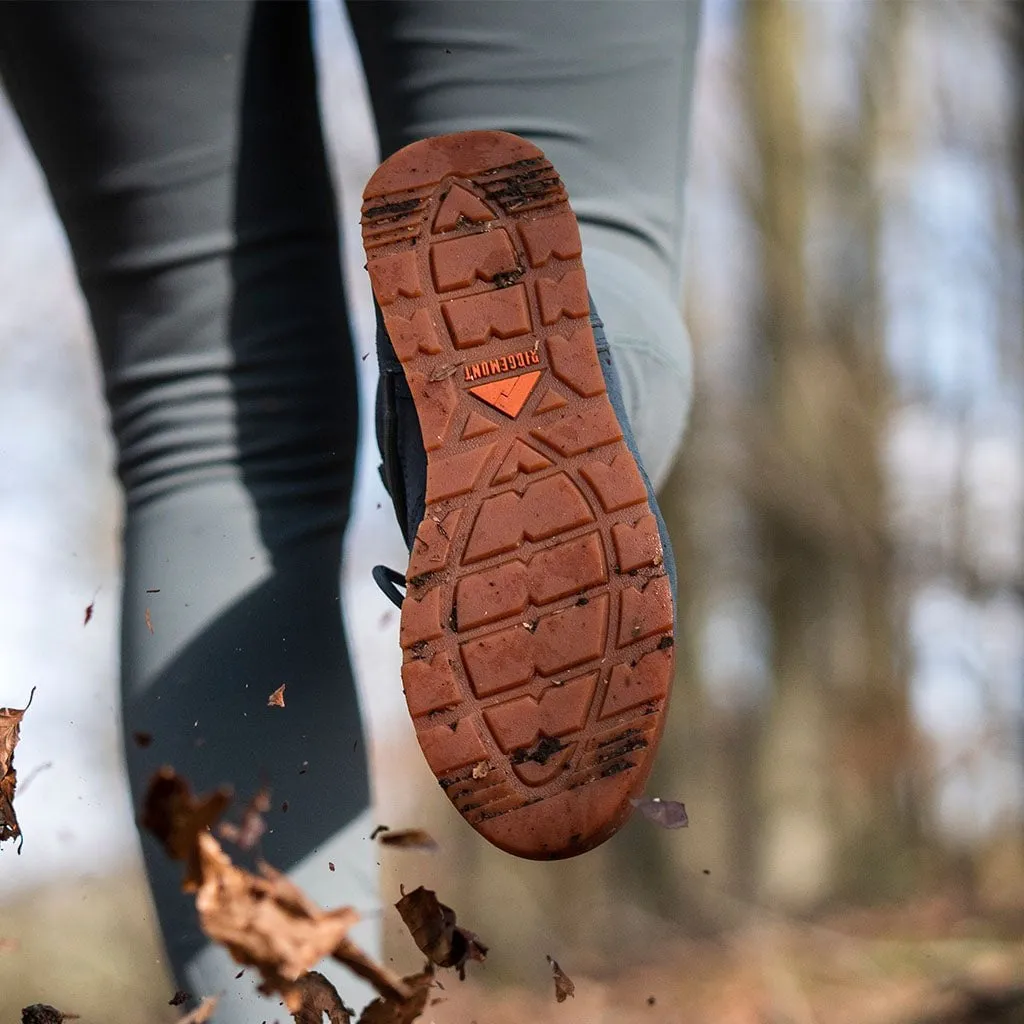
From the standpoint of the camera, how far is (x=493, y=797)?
0.73 meters

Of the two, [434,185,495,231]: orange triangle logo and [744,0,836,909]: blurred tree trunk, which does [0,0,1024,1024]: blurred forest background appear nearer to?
[744,0,836,909]: blurred tree trunk

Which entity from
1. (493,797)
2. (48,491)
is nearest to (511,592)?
(493,797)

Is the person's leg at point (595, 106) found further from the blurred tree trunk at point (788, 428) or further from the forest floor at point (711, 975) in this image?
the blurred tree trunk at point (788, 428)

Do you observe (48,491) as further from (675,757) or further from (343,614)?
(343,614)

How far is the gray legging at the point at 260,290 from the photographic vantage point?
2.75 feet

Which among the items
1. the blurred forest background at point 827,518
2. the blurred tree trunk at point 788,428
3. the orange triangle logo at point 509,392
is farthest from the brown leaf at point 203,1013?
the blurred tree trunk at point 788,428

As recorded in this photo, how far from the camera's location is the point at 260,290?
91 cm

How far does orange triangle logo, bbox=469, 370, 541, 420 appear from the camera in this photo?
2.56 ft

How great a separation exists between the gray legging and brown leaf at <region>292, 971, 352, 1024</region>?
0.7 inches

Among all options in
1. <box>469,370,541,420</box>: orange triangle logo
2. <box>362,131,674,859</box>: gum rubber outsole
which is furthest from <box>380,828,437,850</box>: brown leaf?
<box>469,370,541,420</box>: orange triangle logo

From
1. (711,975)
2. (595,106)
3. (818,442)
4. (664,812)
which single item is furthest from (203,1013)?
(818,442)

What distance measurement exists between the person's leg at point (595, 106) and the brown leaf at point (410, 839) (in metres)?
0.32

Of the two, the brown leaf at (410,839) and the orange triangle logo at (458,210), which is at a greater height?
the orange triangle logo at (458,210)

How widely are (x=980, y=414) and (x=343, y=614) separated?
465 cm
